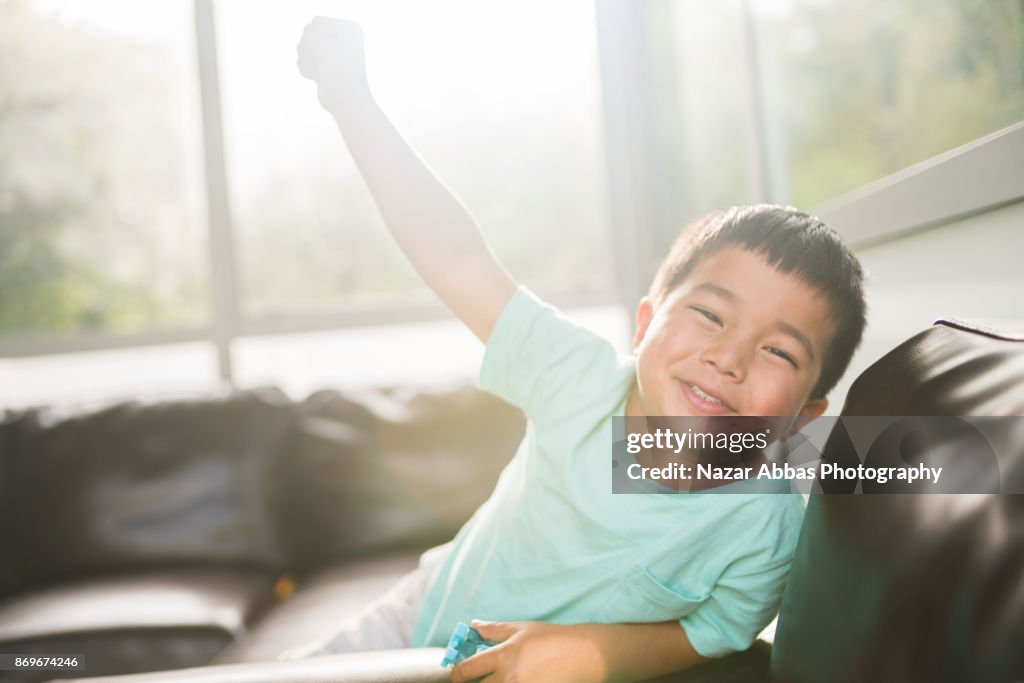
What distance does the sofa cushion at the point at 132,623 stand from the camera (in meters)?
1.38

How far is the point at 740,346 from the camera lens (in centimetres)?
85

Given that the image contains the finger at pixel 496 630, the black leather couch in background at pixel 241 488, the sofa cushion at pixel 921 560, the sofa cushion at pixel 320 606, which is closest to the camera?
the sofa cushion at pixel 921 560

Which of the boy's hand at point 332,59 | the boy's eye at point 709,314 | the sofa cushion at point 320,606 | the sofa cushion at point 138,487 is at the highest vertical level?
the boy's hand at point 332,59

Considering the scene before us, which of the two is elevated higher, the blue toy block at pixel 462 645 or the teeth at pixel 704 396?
the teeth at pixel 704 396

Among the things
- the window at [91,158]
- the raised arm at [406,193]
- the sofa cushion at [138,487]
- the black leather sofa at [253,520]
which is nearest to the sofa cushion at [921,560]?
the black leather sofa at [253,520]

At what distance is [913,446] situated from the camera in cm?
62

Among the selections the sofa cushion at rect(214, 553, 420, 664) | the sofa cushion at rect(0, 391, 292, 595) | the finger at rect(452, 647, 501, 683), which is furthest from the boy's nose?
the sofa cushion at rect(0, 391, 292, 595)

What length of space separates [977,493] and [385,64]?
2445mm

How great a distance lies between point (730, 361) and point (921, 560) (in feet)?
1.09

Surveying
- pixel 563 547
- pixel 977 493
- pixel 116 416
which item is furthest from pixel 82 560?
pixel 977 493

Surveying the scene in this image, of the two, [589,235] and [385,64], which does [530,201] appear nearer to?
[589,235]

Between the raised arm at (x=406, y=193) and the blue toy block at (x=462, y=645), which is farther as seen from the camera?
the raised arm at (x=406, y=193)

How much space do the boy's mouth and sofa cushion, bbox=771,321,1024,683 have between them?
0.16m

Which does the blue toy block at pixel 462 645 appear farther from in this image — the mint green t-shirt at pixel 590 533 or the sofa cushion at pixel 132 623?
the sofa cushion at pixel 132 623
